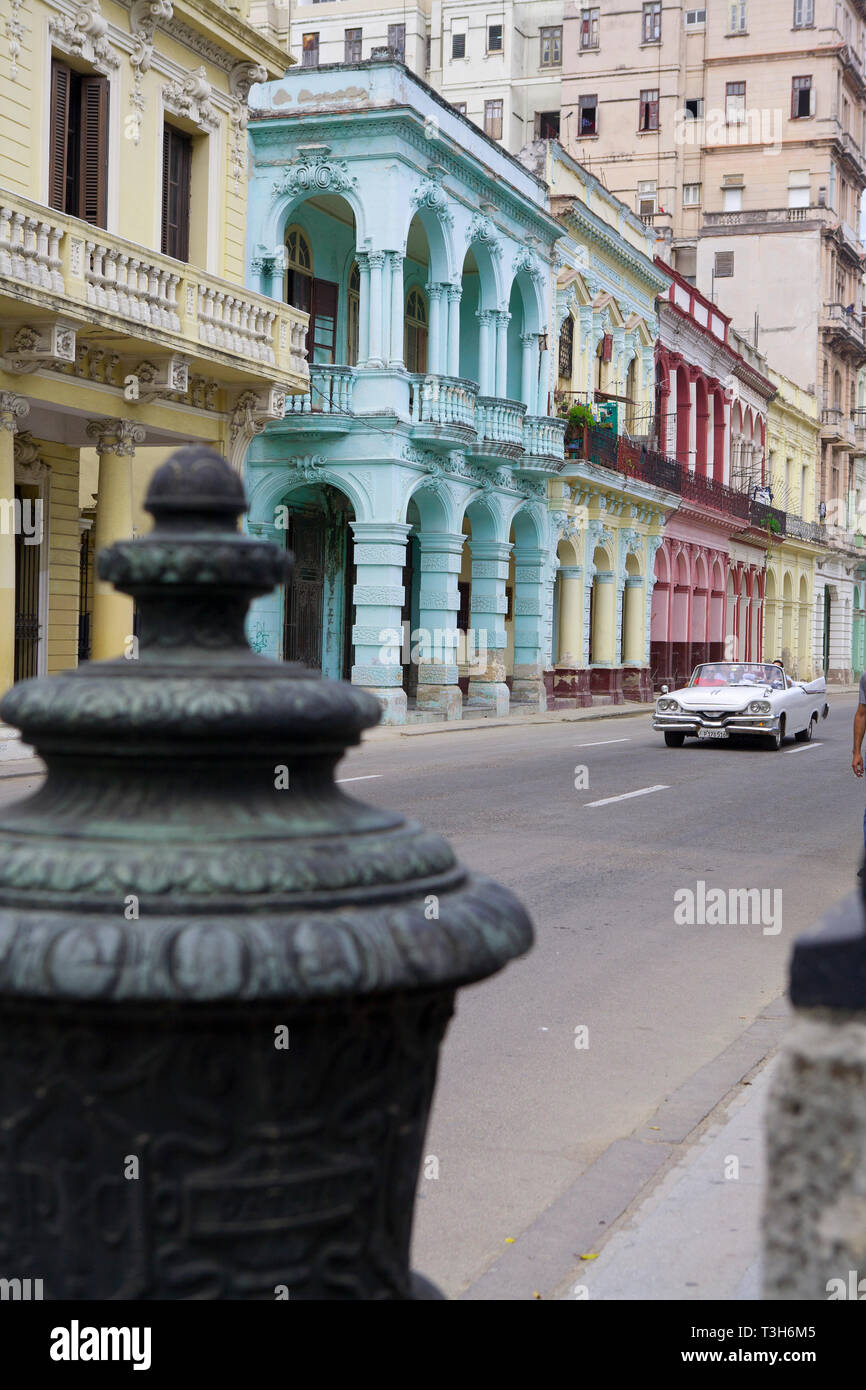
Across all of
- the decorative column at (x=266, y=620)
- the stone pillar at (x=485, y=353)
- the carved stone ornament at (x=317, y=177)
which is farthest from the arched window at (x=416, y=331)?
the decorative column at (x=266, y=620)

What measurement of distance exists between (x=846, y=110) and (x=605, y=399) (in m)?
31.3

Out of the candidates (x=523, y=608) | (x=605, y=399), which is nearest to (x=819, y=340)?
(x=605, y=399)

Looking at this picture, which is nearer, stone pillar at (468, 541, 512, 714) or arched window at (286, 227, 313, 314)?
arched window at (286, 227, 313, 314)

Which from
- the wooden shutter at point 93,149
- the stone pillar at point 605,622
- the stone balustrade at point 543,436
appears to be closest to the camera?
the wooden shutter at point 93,149

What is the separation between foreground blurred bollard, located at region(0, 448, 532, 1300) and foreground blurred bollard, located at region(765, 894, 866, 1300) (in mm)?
472

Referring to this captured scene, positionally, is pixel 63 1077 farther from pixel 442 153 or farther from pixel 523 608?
pixel 523 608

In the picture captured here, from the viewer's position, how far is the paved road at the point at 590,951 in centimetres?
486

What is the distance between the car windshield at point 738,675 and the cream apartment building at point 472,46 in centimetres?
3602

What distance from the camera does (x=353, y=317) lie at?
28438mm

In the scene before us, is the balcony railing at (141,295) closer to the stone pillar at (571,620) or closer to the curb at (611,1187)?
the curb at (611,1187)

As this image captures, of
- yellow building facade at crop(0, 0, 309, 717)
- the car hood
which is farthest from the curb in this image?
the car hood

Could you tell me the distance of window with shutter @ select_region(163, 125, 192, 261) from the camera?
19.8 meters

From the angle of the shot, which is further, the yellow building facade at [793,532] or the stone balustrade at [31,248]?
the yellow building facade at [793,532]

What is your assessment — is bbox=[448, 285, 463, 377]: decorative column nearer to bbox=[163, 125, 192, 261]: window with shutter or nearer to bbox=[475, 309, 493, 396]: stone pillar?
bbox=[475, 309, 493, 396]: stone pillar
